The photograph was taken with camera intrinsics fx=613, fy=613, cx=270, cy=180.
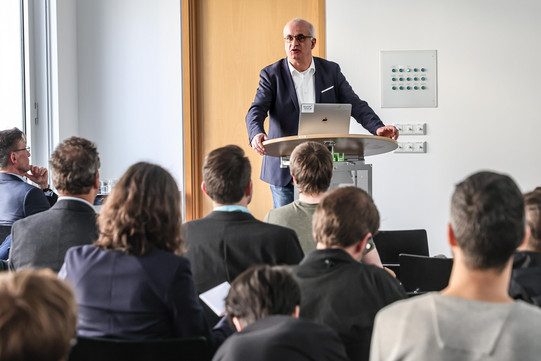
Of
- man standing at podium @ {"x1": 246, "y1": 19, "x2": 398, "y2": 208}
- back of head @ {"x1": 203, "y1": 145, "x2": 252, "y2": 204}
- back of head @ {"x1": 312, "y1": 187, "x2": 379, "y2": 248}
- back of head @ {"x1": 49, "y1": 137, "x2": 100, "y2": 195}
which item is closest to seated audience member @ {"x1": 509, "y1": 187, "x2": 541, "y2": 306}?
back of head @ {"x1": 312, "y1": 187, "x2": 379, "y2": 248}

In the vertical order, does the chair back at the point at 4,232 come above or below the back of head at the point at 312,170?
below

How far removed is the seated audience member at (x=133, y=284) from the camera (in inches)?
66.2

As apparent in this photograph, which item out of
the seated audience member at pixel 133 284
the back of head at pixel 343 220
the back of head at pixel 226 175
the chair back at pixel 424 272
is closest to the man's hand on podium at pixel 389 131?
the chair back at pixel 424 272

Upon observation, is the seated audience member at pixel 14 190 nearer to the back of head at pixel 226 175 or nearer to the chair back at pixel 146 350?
the back of head at pixel 226 175

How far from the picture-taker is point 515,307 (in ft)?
3.92

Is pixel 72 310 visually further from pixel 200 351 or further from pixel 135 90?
pixel 135 90

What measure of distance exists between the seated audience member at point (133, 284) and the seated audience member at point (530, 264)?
88 centimetres

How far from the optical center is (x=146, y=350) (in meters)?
1.39

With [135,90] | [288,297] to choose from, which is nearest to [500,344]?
[288,297]

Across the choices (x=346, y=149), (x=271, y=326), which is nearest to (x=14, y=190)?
(x=346, y=149)

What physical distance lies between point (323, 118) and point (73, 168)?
1.55 m

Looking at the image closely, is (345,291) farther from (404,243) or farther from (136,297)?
(404,243)

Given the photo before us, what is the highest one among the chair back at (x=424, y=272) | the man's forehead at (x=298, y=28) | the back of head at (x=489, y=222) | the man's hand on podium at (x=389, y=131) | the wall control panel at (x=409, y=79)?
the man's forehead at (x=298, y=28)

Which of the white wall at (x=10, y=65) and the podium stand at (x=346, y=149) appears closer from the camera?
the podium stand at (x=346, y=149)
